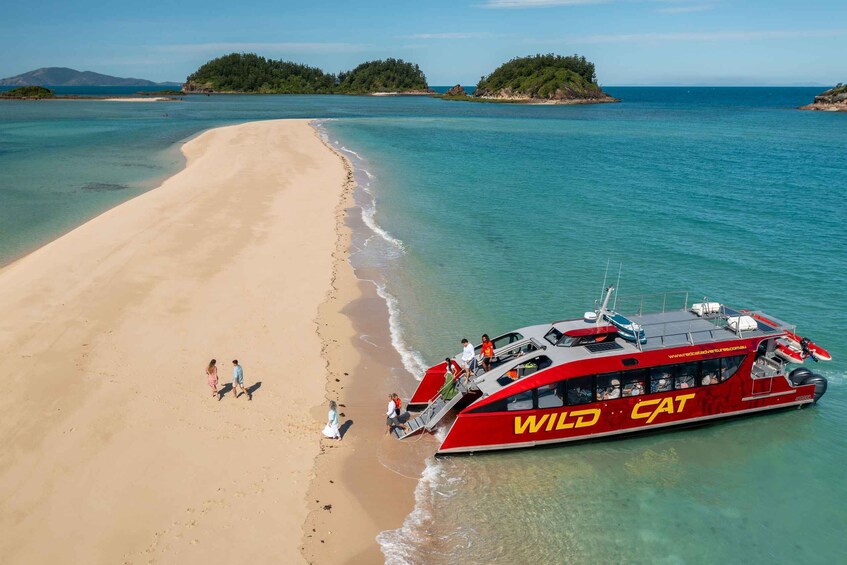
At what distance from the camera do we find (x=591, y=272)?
29.0 metres

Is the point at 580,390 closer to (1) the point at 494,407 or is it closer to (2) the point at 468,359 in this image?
(1) the point at 494,407

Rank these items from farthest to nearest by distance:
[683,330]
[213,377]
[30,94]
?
1. [30,94]
2. [683,330]
3. [213,377]

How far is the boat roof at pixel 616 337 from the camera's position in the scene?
1583cm

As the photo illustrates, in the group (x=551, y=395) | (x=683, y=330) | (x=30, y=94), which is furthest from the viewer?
(x=30, y=94)

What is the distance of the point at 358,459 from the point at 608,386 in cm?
680

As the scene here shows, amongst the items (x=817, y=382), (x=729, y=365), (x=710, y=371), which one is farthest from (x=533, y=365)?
(x=817, y=382)

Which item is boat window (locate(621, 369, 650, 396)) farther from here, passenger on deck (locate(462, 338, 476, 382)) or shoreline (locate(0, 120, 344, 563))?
shoreline (locate(0, 120, 344, 563))

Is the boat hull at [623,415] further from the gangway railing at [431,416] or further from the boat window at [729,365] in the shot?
the gangway railing at [431,416]

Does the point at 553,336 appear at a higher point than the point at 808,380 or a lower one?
higher

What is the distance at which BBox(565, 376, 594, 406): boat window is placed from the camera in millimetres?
15484

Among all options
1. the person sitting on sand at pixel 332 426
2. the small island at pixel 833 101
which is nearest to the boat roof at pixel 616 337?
the person sitting on sand at pixel 332 426

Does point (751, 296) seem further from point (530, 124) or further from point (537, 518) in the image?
point (530, 124)

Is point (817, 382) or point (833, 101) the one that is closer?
point (817, 382)

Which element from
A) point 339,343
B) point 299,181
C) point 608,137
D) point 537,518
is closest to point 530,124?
point 608,137
